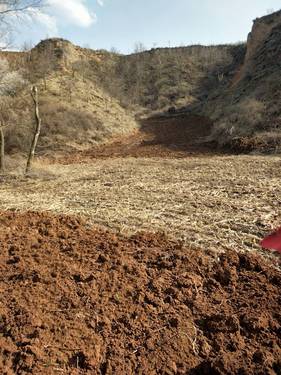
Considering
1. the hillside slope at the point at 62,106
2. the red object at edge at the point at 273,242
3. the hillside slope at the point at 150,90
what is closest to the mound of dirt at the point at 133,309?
the red object at edge at the point at 273,242

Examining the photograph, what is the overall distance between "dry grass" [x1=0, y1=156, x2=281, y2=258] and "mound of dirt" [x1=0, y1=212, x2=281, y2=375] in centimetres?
68

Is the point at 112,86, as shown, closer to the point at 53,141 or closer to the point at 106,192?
the point at 53,141

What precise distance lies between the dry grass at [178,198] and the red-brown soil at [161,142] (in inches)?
177

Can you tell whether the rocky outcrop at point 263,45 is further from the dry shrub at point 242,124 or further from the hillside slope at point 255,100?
the dry shrub at point 242,124

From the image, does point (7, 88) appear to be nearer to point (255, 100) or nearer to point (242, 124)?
point (255, 100)

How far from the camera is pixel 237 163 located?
35.8 ft

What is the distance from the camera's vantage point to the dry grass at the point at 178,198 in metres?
5.37

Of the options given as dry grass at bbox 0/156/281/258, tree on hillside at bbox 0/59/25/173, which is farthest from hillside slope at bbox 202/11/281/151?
tree on hillside at bbox 0/59/25/173

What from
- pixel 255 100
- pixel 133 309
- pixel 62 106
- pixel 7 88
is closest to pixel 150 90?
pixel 62 106

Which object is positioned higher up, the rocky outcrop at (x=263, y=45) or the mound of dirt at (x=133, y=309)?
the rocky outcrop at (x=263, y=45)

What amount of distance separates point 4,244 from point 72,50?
3366 centimetres

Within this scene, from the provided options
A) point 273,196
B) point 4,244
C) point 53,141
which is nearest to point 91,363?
point 4,244

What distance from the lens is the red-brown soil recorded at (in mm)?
15797

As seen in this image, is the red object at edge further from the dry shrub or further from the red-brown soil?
the dry shrub
